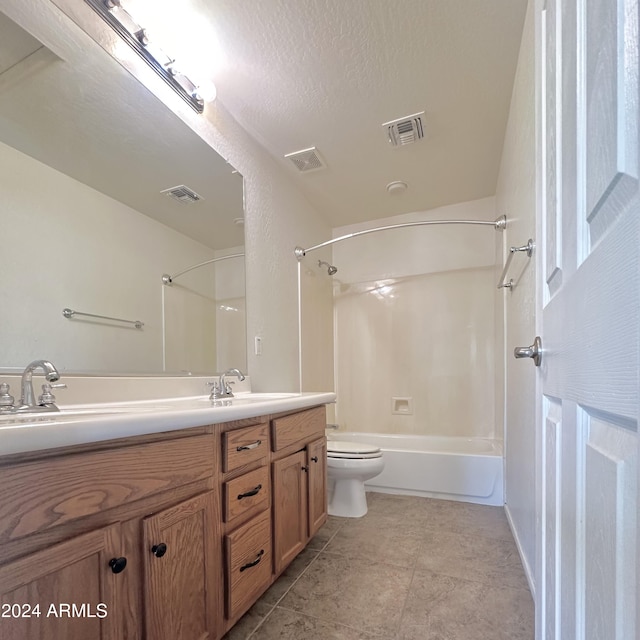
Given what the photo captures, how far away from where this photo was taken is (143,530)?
811mm

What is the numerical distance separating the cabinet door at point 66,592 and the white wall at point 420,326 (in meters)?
2.57

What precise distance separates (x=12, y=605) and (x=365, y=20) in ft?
6.34

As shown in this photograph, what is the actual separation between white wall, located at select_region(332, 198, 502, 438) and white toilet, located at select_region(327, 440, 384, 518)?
1030 mm

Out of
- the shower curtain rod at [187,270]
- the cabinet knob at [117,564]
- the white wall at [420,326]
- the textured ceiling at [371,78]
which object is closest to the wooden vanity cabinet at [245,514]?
the cabinet knob at [117,564]

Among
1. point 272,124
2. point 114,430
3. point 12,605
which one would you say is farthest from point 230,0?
point 12,605

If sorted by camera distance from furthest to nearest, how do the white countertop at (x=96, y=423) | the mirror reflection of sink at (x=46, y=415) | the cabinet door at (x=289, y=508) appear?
1. the cabinet door at (x=289, y=508)
2. the mirror reflection of sink at (x=46, y=415)
3. the white countertop at (x=96, y=423)

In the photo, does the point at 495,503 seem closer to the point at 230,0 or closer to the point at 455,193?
the point at 455,193

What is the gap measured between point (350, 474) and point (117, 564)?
1.52m

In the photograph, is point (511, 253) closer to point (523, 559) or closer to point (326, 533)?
point (523, 559)

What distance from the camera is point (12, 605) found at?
1.92ft

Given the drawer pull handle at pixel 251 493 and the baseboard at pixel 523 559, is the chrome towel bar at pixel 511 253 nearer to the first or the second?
the baseboard at pixel 523 559

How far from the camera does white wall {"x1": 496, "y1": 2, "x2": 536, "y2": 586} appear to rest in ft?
4.57

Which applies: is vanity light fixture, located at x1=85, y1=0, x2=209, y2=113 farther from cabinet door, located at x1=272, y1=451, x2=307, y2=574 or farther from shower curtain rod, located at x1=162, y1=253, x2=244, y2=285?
cabinet door, located at x1=272, y1=451, x2=307, y2=574

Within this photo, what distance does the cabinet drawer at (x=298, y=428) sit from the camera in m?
1.38
